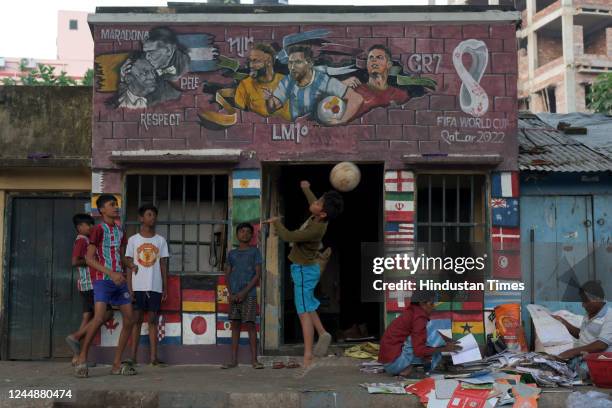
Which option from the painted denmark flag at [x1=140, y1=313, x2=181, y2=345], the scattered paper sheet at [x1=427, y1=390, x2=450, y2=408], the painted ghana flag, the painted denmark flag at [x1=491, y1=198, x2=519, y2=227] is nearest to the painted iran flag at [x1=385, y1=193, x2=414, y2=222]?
the painted denmark flag at [x1=491, y1=198, x2=519, y2=227]

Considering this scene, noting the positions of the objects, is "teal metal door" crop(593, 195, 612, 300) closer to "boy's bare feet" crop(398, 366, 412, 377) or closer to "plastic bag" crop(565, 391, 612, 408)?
"plastic bag" crop(565, 391, 612, 408)

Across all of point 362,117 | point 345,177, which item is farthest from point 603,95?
point 345,177

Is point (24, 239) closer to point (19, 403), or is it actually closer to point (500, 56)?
point (19, 403)

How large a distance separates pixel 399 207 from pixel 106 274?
3.60 metres

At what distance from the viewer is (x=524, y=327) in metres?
8.77

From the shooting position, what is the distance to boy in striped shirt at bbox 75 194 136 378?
23.9ft

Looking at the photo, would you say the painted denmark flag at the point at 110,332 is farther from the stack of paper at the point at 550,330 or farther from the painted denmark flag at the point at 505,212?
the stack of paper at the point at 550,330

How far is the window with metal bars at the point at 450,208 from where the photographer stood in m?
8.93

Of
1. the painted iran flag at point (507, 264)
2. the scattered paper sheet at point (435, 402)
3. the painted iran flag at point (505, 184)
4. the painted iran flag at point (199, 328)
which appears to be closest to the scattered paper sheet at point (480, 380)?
the scattered paper sheet at point (435, 402)

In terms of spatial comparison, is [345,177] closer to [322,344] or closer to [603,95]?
[322,344]

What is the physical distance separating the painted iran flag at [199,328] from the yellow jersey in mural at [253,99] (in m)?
2.60

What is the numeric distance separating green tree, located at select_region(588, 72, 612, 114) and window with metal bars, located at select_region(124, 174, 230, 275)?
47.7 ft

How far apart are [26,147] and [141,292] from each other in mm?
2806

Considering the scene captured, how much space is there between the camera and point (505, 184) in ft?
28.9
